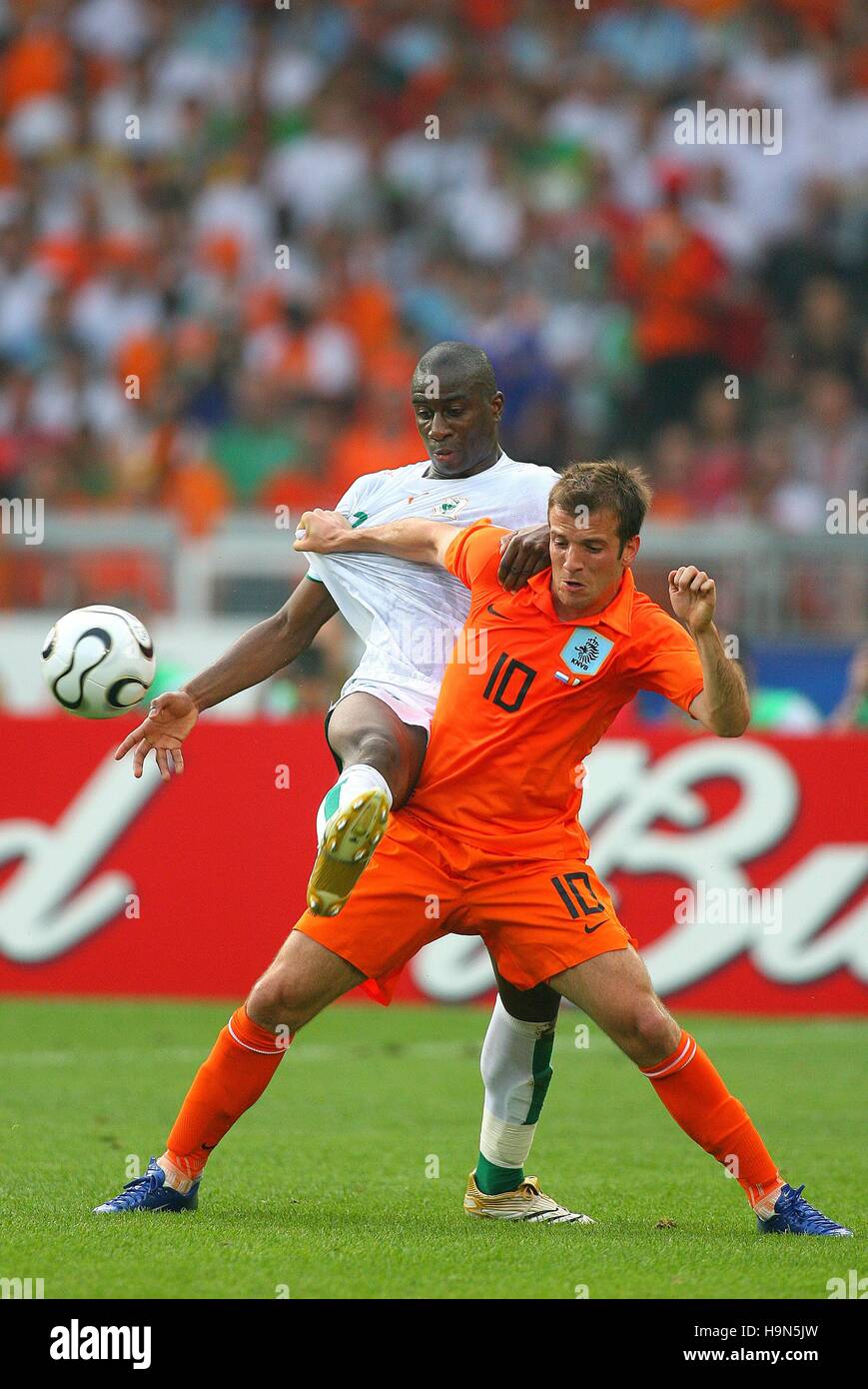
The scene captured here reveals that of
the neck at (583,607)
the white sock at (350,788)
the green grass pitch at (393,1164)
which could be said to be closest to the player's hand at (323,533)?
the neck at (583,607)

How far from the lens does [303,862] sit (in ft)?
34.0

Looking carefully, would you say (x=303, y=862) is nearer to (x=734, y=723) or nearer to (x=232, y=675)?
(x=232, y=675)

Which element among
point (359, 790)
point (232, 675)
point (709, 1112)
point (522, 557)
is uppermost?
point (522, 557)

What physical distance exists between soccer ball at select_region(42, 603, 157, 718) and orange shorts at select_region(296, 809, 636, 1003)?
2.86 ft

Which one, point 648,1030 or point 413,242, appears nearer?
point 648,1030

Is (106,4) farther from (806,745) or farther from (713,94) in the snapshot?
(806,745)

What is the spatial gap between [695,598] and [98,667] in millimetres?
1742

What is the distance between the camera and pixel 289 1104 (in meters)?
7.72

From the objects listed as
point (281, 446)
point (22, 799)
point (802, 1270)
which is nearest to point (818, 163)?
point (281, 446)

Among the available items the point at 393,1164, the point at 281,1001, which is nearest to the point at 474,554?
the point at 281,1001

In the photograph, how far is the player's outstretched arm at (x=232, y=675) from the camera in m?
5.46

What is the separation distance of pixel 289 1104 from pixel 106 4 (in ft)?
42.4
